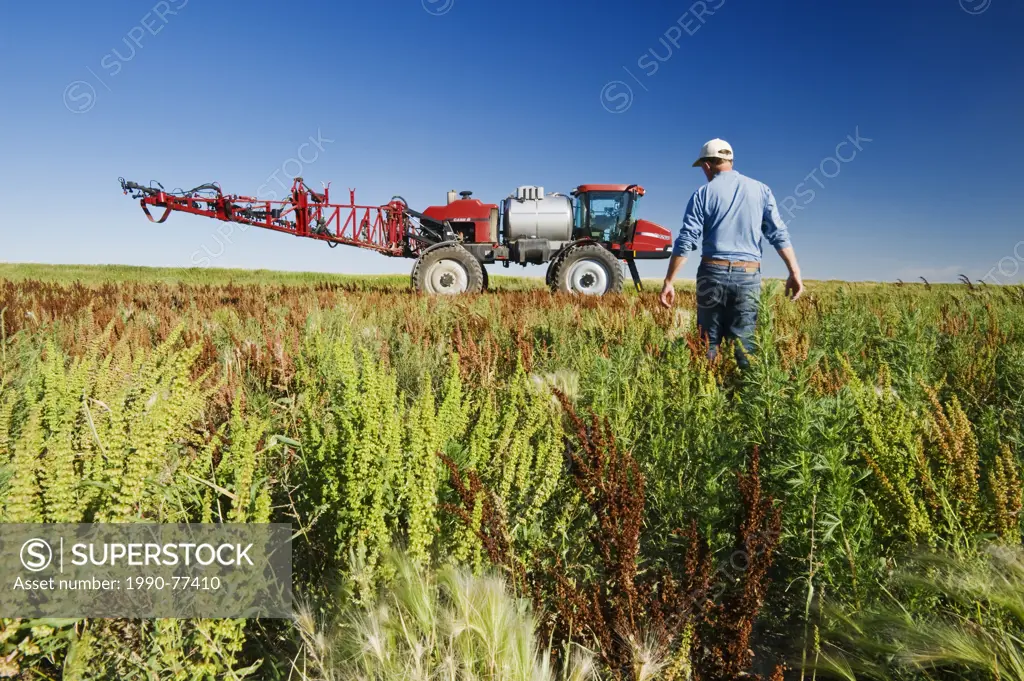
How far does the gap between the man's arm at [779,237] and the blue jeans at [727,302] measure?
0.30 metres

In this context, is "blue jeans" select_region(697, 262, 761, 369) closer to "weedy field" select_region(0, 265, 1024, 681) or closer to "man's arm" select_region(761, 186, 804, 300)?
"man's arm" select_region(761, 186, 804, 300)

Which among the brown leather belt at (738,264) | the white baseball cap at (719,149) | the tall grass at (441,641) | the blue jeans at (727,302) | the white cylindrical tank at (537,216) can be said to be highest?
the white cylindrical tank at (537,216)

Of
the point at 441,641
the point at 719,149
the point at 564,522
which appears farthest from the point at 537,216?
the point at 441,641

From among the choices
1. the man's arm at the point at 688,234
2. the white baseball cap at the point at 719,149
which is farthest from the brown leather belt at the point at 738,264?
the white baseball cap at the point at 719,149

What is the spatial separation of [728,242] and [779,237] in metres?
0.53

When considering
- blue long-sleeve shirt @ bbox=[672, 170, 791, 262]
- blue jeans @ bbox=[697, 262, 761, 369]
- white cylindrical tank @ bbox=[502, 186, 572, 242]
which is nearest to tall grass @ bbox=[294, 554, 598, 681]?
blue jeans @ bbox=[697, 262, 761, 369]

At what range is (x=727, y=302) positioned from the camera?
4.64m

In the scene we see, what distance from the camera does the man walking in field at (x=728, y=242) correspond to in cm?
462

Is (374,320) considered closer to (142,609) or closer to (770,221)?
(770,221)

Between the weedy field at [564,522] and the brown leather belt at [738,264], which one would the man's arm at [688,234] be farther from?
the weedy field at [564,522]

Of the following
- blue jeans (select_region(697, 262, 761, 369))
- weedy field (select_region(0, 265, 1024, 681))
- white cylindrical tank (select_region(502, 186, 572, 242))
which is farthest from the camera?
white cylindrical tank (select_region(502, 186, 572, 242))

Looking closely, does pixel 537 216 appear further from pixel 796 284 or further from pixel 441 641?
pixel 441 641

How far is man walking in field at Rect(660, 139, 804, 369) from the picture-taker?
4.62 metres

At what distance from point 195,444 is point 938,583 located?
296 cm
